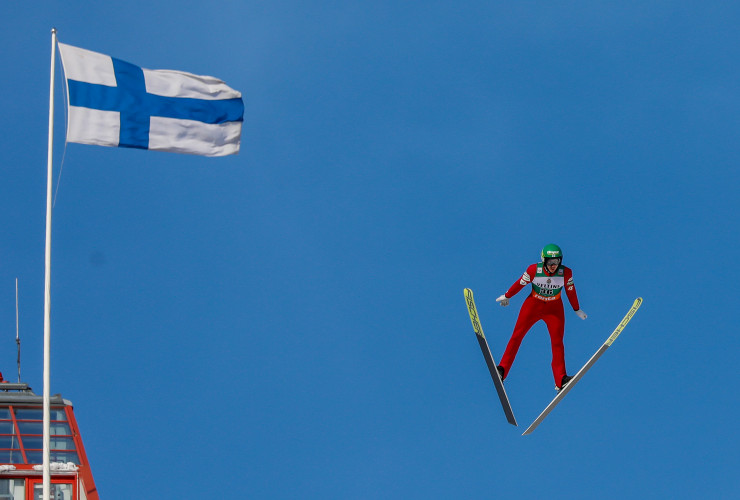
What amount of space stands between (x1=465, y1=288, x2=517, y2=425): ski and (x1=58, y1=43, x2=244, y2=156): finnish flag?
731cm

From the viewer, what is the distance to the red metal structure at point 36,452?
3734cm

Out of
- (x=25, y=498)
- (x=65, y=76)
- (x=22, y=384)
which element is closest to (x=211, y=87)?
(x=65, y=76)

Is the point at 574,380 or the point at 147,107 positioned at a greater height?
the point at 147,107

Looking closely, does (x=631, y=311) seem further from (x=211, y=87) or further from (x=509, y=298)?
(x=211, y=87)

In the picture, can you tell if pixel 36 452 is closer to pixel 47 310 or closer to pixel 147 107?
pixel 147 107

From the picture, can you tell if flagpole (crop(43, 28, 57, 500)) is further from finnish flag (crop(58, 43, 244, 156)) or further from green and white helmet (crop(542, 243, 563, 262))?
green and white helmet (crop(542, 243, 563, 262))

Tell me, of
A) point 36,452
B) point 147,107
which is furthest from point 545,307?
point 36,452

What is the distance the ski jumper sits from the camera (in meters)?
30.2

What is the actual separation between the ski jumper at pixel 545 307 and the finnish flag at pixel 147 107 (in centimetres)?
767

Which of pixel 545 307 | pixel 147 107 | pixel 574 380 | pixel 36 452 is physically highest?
pixel 147 107

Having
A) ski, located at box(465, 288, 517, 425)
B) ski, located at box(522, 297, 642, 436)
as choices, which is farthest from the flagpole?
ski, located at box(522, 297, 642, 436)

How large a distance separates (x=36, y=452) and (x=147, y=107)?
16242 mm

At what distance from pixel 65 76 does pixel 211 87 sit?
117 inches

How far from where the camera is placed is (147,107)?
26.1 metres
